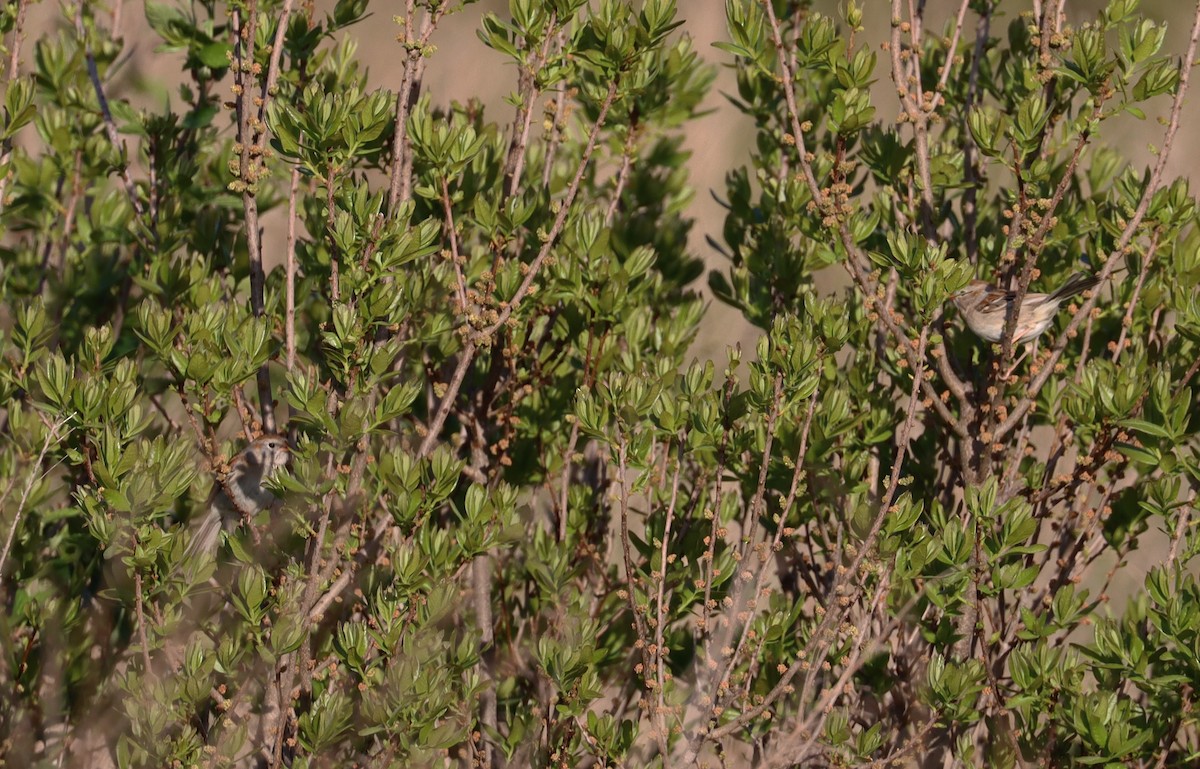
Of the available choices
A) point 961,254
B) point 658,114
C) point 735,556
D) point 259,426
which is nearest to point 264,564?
point 259,426

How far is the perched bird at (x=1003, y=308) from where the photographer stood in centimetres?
306

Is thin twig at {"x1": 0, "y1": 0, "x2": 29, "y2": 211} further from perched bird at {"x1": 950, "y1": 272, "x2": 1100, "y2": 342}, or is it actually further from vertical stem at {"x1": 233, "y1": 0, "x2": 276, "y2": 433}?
perched bird at {"x1": 950, "y1": 272, "x2": 1100, "y2": 342}

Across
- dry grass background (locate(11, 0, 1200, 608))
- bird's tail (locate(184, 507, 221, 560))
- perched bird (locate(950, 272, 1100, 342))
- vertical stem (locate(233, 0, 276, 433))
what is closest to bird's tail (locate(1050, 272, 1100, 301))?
perched bird (locate(950, 272, 1100, 342))

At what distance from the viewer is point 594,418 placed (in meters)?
2.84

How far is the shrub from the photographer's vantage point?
278 centimetres

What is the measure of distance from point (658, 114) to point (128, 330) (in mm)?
1892

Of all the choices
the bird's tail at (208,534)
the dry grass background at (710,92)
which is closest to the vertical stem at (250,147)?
the bird's tail at (208,534)

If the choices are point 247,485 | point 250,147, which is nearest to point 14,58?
point 250,147

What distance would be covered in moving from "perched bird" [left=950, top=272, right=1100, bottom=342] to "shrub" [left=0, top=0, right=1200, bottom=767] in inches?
3.7

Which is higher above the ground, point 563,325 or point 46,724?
point 563,325

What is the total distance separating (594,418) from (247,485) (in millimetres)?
1009

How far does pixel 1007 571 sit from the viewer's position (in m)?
2.85

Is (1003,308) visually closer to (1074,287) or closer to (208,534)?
(1074,287)

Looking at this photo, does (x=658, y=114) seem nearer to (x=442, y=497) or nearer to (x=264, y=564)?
(x=442, y=497)
